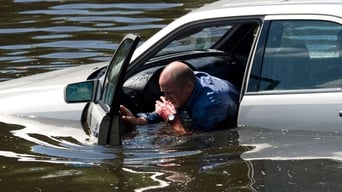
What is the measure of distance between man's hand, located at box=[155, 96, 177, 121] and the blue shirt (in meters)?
0.07

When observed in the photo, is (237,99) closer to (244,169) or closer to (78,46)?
(244,169)

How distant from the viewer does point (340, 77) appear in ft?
17.7

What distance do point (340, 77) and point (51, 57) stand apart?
6401 millimetres

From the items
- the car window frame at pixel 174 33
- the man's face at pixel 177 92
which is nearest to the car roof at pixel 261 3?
the car window frame at pixel 174 33

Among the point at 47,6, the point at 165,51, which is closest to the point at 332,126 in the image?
the point at 165,51

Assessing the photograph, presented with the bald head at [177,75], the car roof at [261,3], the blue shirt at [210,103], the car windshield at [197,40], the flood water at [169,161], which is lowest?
the flood water at [169,161]

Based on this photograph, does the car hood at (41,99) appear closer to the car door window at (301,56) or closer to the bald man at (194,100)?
the bald man at (194,100)

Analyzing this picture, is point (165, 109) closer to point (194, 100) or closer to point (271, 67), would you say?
point (194, 100)

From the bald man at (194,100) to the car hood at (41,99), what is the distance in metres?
0.51

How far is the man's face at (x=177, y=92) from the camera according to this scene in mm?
5957

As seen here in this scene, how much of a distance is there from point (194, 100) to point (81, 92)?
2.62ft

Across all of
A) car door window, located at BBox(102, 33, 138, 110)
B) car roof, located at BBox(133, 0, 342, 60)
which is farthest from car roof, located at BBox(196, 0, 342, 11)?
car door window, located at BBox(102, 33, 138, 110)

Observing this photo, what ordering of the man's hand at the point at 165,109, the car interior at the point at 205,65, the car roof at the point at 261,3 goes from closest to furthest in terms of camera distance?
the car roof at the point at 261,3
the man's hand at the point at 165,109
the car interior at the point at 205,65

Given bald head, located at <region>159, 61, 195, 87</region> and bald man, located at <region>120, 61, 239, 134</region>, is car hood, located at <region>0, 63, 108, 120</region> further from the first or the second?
bald head, located at <region>159, 61, 195, 87</region>
